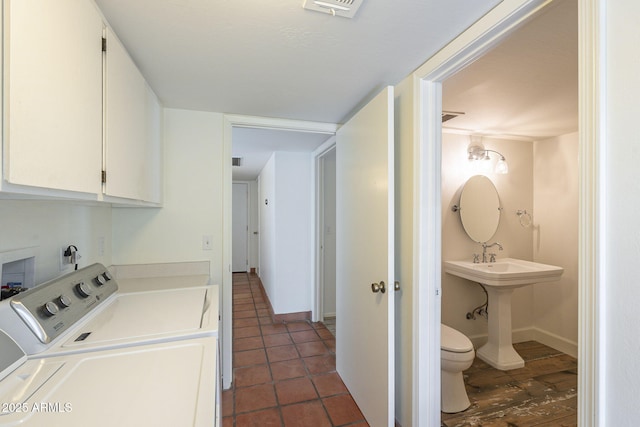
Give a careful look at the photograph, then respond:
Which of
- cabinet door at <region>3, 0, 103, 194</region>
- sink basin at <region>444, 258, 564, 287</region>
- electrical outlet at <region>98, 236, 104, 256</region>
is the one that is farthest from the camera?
sink basin at <region>444, 258, 564, 287</region>

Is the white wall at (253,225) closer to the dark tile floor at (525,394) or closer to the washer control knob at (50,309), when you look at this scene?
the dark tile floor at (525,394)

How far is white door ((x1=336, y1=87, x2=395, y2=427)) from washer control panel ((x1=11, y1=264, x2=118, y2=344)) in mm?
1372

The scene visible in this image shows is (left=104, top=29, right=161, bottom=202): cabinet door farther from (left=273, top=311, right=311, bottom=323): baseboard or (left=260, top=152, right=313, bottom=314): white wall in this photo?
(left=273, top=311, right=311, bottom=323): baseboard

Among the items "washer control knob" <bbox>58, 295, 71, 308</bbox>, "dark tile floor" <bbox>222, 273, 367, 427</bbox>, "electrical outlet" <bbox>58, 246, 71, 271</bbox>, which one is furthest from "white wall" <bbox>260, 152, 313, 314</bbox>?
"washer control knob" <bbox>58, 295, 71, 308</bbox>

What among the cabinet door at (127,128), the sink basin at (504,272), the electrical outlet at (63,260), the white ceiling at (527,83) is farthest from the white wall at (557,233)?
the electrical outlet at (63,260)

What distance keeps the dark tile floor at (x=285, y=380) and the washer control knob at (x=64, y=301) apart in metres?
1.26

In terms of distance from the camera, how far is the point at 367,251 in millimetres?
1748

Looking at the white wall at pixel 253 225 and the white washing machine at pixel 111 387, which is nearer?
the white washing machine at pixel 111 387

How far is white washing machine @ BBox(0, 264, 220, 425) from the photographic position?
854 mm

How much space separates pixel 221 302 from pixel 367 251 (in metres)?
1.22

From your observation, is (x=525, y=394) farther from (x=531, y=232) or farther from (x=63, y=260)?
(x=63, y=260)

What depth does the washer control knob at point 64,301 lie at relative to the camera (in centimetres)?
104

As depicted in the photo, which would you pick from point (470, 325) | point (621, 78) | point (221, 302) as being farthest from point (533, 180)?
point (221, 302)

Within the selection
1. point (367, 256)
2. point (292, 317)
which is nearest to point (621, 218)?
point (367, 256)
